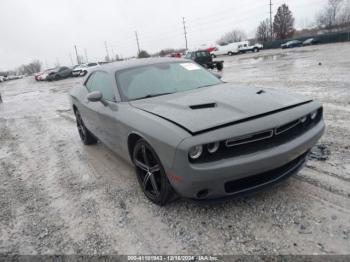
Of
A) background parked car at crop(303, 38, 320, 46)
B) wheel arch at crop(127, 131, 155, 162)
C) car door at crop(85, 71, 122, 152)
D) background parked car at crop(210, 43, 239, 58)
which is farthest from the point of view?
background parked car at crop(210, 43, 239, 58)

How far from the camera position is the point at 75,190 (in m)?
3.46

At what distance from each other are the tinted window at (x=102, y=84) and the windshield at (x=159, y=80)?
0.19 metres

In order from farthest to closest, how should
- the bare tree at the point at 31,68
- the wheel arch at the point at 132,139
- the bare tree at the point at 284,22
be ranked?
the bare tree at the point at 31,68 < the bare tree at the point at 284,22 < the wheel arch at the point at 132,139

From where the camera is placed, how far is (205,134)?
217cm

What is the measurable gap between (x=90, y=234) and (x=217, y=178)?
1337mm

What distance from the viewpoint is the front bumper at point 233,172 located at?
2.19 meters

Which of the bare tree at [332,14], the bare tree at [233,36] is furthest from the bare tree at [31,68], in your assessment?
the bare tree at [332,14]

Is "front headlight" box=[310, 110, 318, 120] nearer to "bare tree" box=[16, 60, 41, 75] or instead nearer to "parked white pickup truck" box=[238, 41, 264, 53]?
"parked white pickup truck" box=[238, 41, 264, 53]

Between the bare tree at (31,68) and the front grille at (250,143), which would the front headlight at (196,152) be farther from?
the bare tree at (31,68)

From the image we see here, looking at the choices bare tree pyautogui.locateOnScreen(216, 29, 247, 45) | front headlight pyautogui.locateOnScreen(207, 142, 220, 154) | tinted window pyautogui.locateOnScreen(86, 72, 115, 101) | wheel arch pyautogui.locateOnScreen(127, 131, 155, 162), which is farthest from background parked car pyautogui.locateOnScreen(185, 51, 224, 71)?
bare tree pyautogui.locateOnScreen(216, 29, 247, 45)

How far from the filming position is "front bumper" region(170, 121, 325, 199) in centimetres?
219

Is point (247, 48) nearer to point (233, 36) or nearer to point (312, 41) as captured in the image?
point (312, 41)

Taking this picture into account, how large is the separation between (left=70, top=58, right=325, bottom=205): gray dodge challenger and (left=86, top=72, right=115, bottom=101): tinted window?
54 millimetres

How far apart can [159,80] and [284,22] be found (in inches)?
2780
